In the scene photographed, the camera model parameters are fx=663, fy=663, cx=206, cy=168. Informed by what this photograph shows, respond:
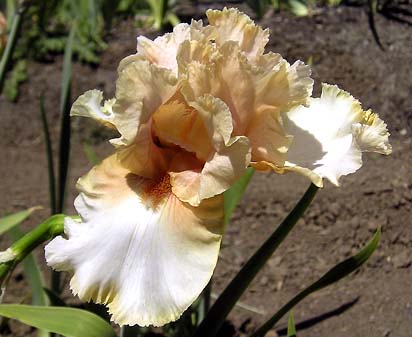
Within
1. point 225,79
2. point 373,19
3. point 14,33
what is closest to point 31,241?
point 225,79

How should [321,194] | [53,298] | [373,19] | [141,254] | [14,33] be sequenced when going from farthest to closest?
[373,19] → [321,194] → [14,33] → [53,298] → [141,254]

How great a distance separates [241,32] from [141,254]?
29cm

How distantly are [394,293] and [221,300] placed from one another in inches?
33.7

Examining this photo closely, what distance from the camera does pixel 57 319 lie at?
815 mm

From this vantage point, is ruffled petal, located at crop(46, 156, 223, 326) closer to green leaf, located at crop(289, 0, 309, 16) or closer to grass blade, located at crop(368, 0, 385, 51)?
grass blade, located at crop(368, 0, 385, 51)

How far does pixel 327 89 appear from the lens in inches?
35.1

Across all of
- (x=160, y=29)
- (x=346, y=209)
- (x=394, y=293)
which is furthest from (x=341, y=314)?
(x=160, y=29)

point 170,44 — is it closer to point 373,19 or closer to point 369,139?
point 369,139

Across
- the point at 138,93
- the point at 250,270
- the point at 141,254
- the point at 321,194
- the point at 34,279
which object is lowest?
the point at 321,194

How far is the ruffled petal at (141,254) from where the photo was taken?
2.37 ft

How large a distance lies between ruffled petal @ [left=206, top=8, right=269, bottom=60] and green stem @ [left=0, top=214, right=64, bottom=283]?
31cm

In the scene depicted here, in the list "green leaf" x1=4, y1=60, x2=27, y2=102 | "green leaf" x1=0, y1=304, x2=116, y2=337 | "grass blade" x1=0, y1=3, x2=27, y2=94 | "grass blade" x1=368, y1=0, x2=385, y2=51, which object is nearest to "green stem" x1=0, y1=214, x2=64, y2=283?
"green leaf" x1=0, y1=304, x2=116, y2=337

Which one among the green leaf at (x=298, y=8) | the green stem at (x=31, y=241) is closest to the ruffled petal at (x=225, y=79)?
the green stem at (x=31, y=241)

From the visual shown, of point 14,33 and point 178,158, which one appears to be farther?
point 14,33
